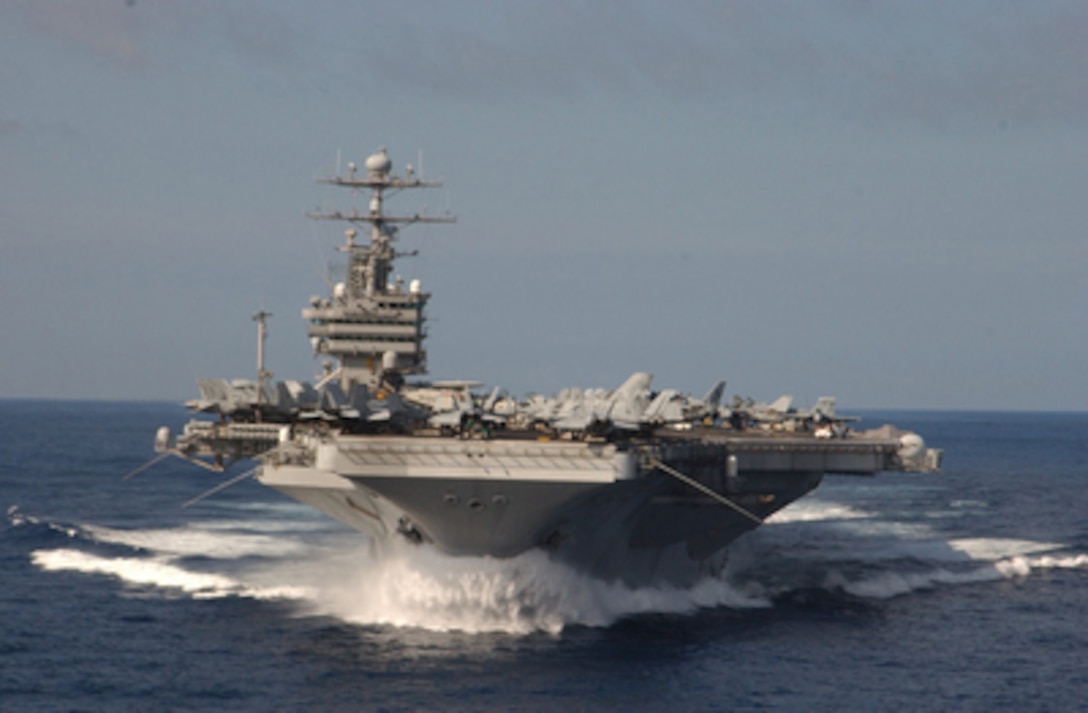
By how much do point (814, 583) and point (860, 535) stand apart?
434 inches

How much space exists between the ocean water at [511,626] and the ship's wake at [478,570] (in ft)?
0.21

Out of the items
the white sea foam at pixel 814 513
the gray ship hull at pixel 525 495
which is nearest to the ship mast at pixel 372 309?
the gray ship hull at pixel 525 495

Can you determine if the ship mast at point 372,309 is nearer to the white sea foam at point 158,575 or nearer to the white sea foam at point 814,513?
the white sea foam at point 158,575

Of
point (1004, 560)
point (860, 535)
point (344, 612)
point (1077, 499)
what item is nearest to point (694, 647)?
point (344, 612)

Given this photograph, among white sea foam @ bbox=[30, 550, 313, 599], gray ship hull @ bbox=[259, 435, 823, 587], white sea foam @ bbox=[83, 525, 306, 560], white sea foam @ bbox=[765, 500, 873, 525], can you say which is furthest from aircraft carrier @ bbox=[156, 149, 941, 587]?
white sea foam @ bbox=[765, 500, 873, 525]

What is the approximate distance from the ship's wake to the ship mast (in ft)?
16.4

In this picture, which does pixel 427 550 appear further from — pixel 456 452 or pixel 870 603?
pixel 870 603

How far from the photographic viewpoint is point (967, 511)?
50.8 m

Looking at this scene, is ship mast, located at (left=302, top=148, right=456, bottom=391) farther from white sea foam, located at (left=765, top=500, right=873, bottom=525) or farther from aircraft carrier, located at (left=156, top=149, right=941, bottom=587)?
white sea foam, located at (left=765, top=500, right=873, bottom=525)

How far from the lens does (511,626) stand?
2498 cm

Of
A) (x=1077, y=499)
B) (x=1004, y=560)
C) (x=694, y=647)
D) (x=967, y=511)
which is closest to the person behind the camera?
(x=694, y=647)

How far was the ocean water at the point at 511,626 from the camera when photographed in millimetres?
21656

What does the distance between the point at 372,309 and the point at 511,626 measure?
13723mm

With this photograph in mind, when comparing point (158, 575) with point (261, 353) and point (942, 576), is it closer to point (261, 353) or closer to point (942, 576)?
point (261, 353)
